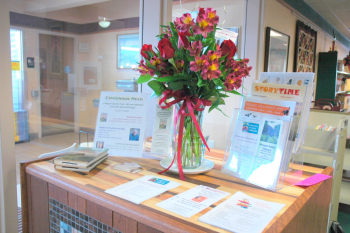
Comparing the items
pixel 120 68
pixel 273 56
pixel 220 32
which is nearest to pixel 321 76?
pixel 273 56

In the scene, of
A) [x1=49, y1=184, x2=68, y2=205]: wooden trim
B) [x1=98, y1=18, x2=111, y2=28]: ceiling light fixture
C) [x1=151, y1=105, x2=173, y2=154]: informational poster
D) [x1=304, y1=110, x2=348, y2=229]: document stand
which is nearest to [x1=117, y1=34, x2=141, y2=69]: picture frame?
[x1=98, y1=18, x2=111, y2=28]: ceiling light fixture

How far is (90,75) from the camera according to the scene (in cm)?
169

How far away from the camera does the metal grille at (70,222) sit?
3.22ft

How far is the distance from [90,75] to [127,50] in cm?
34

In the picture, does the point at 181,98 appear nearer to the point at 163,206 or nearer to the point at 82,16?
the point at 163,206

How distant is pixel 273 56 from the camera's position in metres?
3.65

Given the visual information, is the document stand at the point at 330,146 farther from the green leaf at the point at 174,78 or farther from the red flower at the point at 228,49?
the green leaf at the point at 174,78

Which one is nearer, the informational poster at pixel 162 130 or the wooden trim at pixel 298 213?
the wooden trim at pixel 298 213

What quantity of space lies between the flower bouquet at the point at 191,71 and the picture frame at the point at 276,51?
246cm

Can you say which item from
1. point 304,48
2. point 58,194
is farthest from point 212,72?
point 304,48

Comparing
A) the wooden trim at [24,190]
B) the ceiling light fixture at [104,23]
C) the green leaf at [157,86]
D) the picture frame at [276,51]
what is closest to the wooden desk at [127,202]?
the wooden trim at [24,190]

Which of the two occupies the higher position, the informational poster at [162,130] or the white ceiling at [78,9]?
the white ceiling at [78,9]

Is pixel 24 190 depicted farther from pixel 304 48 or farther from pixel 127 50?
pixel 304 48

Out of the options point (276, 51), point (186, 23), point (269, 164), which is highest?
point (276, 51)
